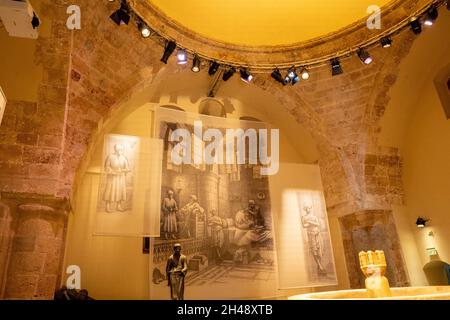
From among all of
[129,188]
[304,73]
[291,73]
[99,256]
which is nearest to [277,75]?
[291,73]

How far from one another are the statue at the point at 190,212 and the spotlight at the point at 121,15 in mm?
3390

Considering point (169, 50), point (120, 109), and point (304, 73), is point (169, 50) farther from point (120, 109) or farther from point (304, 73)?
point (304, 73)

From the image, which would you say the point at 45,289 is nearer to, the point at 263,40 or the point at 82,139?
the point at 82,139

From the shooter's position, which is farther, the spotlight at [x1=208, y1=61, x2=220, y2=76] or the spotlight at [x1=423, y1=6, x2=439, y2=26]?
→ the spotlight at [x1=208, y1=61, x2=220, y2=76]

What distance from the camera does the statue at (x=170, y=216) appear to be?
6102mm

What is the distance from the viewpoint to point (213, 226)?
6.54m

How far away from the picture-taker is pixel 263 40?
7004 mm

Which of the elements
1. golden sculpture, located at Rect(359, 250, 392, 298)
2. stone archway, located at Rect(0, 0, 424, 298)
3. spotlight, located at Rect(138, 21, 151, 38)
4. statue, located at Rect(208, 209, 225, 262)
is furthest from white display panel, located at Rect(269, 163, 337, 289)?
golden sculpture, located at Rect(359, 250, 392, 298)

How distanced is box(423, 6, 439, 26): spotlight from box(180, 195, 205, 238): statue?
5.14 m

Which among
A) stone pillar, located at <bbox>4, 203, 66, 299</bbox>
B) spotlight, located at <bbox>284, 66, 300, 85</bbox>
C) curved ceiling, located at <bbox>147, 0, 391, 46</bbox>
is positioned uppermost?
curved ceiling, located at <bbox>147, 0, 391, 46</bbox>

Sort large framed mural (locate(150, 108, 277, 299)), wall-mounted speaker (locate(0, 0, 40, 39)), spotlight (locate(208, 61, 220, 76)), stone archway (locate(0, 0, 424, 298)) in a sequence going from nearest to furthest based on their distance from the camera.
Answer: wall-mounted speaker (locate(0, 0, 40, 39))
stone archway (locate(0, 0, 424, 298))
large framed mural (locate(150, 108, 277, 299))
spotlight (locate(208, 61, 220, 76))

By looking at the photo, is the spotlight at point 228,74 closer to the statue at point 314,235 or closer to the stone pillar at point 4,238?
the statue at point 314,235

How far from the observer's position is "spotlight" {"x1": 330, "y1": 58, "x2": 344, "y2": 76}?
6287mm

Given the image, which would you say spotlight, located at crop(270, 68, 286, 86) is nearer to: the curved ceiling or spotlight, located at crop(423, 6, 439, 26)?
the curved ceiling
